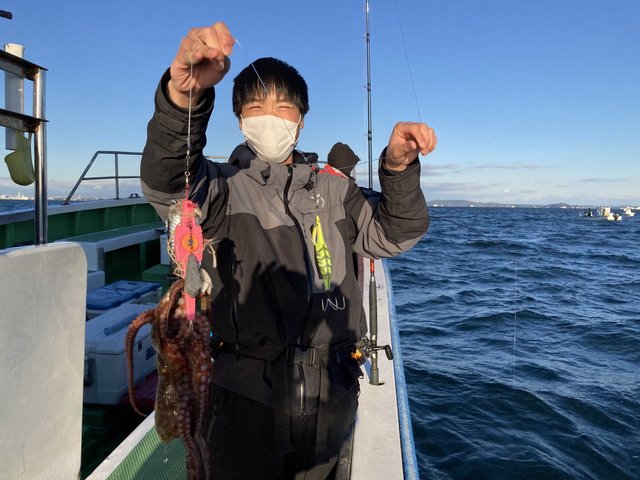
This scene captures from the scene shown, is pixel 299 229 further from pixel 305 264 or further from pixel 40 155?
pixel 40 155

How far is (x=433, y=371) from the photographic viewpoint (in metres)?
7.54

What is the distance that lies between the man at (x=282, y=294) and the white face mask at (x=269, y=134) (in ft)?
0.40

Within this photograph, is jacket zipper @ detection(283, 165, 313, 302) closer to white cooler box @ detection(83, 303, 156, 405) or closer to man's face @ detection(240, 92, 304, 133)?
man's face @ detection(240, 92, 304, 133)

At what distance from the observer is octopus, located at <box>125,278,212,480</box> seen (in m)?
1.66

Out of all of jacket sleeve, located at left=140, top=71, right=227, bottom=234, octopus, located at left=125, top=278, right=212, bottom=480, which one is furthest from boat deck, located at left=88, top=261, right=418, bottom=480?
jacket sleeve, located at left=140, top=71, right=227, bottom=234

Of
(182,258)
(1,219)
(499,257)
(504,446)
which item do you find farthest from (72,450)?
(499,257)

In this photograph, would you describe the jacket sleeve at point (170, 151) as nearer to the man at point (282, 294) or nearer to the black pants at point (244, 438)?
the man at point (282, 294)

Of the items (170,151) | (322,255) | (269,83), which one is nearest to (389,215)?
(322,255)

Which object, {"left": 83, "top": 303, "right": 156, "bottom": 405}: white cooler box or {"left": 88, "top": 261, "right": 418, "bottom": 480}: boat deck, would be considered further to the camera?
{"left": 83, "top": 303, "right": 156, "bottom": 405}: white cooler box

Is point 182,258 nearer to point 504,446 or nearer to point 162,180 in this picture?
point 162,180

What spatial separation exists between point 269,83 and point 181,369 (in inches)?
54.0

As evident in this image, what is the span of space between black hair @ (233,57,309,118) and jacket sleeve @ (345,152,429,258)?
540 mm

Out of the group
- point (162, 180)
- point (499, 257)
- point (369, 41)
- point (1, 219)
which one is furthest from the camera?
point (499, 257)

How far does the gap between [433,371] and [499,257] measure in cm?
1595
